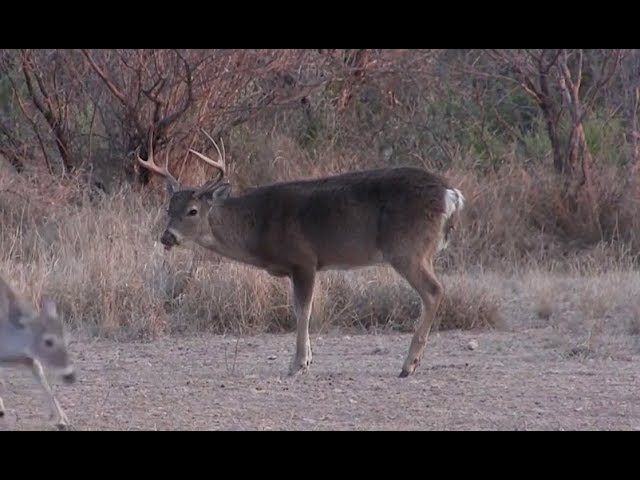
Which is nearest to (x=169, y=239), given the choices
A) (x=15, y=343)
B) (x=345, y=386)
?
(x=345, y=386)

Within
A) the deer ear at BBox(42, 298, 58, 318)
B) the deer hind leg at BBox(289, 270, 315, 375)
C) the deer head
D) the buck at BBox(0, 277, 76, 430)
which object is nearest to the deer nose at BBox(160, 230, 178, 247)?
the deer head

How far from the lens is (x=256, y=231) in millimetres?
11531

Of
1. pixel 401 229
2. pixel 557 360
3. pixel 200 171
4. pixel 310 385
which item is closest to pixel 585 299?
pixel 557 360

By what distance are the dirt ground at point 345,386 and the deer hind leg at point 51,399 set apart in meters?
0.11

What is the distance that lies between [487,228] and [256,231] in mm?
4993

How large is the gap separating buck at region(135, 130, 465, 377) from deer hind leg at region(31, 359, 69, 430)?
246 cm

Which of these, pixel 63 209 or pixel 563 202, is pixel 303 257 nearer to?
pixel 63 209

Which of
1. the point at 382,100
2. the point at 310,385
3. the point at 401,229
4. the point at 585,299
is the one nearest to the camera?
the point at 310,385

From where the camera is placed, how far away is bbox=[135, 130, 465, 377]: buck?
36.0ft

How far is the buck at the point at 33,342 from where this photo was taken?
873 centimetres

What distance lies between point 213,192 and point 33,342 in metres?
3.17

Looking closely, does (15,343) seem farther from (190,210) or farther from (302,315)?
(190,210)

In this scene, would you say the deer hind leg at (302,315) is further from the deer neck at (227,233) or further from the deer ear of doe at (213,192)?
the deer ear of doe at (213,192)

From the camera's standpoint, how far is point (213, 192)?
11648 mm
